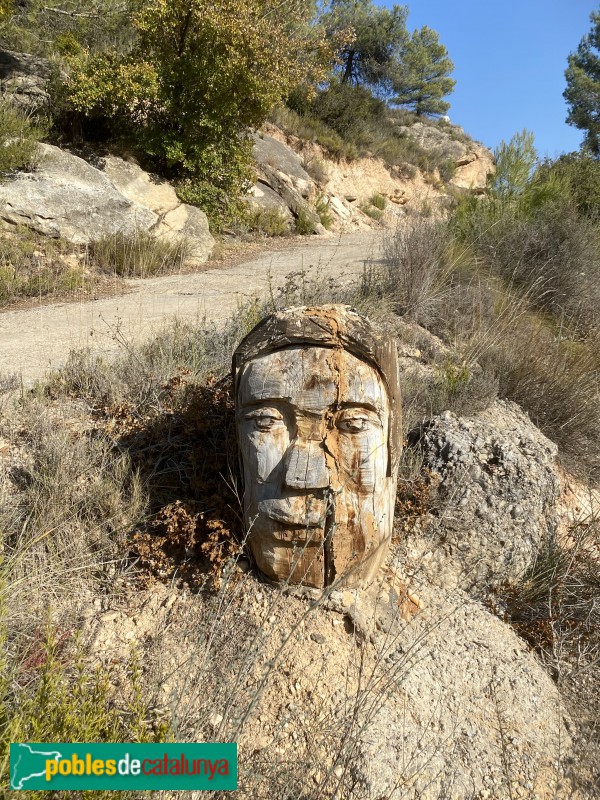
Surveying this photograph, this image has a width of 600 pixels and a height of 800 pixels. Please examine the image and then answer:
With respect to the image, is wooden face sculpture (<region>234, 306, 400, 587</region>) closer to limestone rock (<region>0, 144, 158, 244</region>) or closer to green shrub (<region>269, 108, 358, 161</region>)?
limestone rock (<region>0, 144, 158, 244</region>)

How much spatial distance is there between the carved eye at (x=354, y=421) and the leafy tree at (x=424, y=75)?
27.5m

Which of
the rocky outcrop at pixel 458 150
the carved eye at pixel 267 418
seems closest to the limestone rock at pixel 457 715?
the carved eye at pixel 267 418

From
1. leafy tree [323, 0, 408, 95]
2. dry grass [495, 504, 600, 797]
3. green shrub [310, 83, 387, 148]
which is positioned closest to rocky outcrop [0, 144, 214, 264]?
dry grass [495, 504, 600, 797]

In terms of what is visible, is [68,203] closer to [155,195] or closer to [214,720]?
[155,195]

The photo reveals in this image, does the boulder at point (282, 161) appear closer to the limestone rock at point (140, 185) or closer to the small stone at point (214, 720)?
the limestone rock at point (140, 185)

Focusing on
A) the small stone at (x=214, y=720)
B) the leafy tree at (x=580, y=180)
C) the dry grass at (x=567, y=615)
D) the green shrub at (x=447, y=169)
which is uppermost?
the green shrub at (x=447, y=169)

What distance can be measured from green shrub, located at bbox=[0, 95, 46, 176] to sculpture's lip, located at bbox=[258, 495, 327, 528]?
751 cm

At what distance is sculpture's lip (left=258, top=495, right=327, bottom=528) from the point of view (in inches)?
88.3

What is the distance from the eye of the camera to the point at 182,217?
30.8ft

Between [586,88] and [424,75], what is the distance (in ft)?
26.4

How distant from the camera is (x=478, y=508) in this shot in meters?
3.11

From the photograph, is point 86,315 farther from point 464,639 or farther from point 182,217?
point 464,639

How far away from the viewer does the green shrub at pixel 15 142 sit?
7.60m

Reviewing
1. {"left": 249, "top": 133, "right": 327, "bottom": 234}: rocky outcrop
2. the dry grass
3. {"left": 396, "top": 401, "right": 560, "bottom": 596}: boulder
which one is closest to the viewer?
the dry grass
